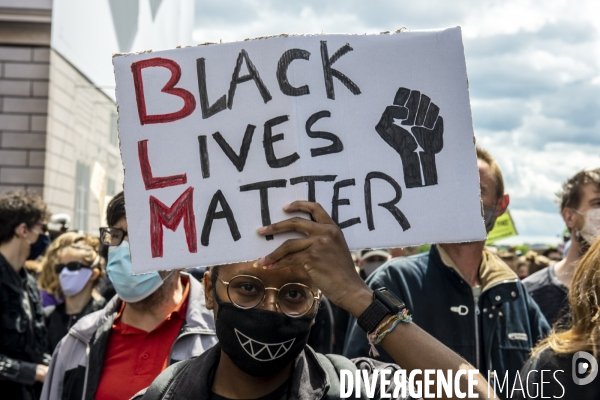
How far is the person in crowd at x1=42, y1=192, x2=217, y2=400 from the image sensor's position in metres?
3.12

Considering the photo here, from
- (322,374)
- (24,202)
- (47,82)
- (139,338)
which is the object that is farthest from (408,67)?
(47,82)

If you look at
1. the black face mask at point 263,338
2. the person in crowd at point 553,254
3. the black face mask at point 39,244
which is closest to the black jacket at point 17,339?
the black face mask at point 39,244

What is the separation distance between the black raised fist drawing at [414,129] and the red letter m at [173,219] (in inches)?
22.9

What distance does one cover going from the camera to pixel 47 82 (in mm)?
14664

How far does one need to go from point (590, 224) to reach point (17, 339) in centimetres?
352

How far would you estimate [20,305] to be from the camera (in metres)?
4.89

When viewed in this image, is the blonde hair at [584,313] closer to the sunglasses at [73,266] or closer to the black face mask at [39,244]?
the black face mask at [39,244]

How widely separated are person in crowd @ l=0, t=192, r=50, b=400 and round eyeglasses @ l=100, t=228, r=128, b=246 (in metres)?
1.50

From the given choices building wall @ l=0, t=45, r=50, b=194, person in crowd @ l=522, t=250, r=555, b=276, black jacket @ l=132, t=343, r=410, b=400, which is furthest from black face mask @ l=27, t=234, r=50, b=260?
building wall @ l=0, t=45, r=50, b=194

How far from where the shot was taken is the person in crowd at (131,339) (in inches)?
123

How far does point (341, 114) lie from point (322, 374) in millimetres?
788

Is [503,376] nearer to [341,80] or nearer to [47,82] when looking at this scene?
[341,80]

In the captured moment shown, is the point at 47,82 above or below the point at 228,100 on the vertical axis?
above

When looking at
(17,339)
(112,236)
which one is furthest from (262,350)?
(17,339)
